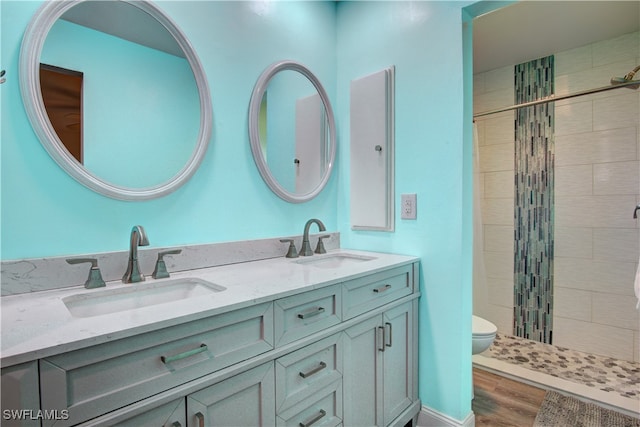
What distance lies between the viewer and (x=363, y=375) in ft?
4.27

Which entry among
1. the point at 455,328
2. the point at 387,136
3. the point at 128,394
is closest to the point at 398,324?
the point at 455,328

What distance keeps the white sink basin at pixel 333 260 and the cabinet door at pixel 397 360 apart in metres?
0.35

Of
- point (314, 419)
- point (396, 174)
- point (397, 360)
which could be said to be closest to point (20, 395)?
point (314, 419)

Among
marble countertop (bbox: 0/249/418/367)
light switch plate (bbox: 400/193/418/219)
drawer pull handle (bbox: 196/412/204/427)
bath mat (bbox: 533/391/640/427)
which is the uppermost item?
light switch plate (bbox: 400/193/418/219)

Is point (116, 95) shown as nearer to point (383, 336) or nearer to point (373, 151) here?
point (373, 151)

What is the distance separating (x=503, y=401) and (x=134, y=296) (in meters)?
1.99

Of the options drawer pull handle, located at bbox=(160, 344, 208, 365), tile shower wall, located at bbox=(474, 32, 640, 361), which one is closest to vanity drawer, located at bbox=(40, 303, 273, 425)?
drawer pull handle, located at bbox=(160, 344, 208, 365)

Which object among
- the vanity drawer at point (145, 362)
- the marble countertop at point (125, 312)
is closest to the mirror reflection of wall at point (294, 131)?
the marble countertop at point (125, 312)

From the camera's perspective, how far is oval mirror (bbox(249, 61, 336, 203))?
5.32 feet

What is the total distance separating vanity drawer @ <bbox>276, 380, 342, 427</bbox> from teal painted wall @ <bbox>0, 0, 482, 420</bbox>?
0.64 meters

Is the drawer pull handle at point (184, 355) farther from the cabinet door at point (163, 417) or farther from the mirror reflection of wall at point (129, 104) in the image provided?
the mirror reflection of wall at point (129, 104)

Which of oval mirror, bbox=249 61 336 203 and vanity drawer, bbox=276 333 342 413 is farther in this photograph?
oval mirror, bbox=249 61 336 203

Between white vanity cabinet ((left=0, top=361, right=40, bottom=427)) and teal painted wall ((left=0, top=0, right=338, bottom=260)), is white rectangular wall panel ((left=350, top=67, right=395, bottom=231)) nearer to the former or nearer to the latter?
teal painted wall ((left=0, top=0, right=338, bottom=260))

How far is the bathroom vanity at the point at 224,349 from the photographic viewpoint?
2.12 feet
